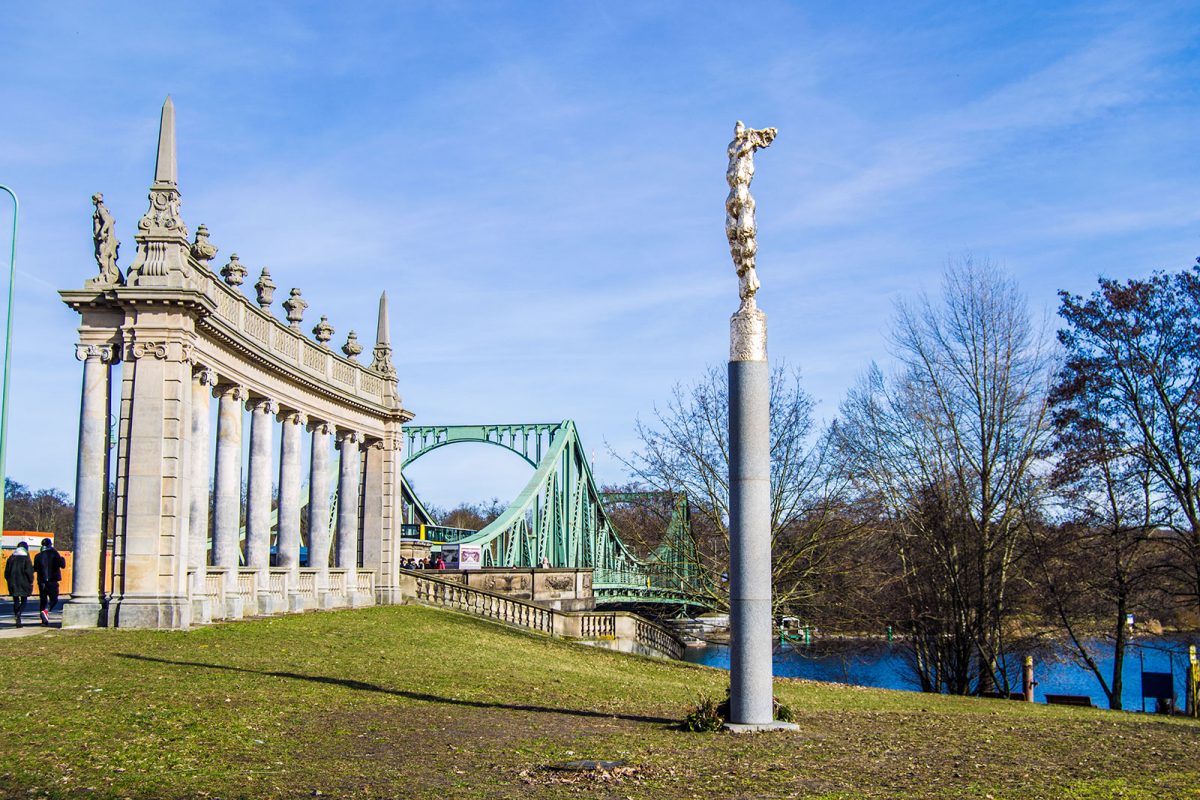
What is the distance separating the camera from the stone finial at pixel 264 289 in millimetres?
27672

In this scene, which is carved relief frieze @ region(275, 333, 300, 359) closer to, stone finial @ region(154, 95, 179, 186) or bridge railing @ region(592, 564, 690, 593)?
stone finial @ region(154, 95, 179, 186)

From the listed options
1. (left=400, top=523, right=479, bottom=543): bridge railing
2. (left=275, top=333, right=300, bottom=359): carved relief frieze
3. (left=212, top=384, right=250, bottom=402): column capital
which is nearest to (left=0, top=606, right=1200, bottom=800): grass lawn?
(left=212, top=384, right=250, bottom=402): column capital

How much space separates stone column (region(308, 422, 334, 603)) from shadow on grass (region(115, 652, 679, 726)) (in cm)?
1425

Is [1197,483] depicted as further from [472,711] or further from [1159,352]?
[472,711]

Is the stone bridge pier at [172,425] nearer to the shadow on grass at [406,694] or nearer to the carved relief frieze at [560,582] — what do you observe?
the shadow on grass at [406,694]

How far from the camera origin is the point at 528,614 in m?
32.9

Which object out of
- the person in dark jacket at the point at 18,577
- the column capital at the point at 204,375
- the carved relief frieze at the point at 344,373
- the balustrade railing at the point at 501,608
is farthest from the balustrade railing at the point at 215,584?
the balustrade railing at the point at 501,608

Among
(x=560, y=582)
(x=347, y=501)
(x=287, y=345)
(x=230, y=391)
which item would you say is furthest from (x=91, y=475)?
(x=560, y=582)

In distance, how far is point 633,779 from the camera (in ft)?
29.1

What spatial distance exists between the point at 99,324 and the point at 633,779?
16.6 metres

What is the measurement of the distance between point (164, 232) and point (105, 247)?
58.6 inches

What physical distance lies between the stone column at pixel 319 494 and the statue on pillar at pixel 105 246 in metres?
9.68

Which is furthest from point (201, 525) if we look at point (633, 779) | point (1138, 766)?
point (1138, 766)

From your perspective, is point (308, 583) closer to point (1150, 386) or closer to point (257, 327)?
point (257, 327)
